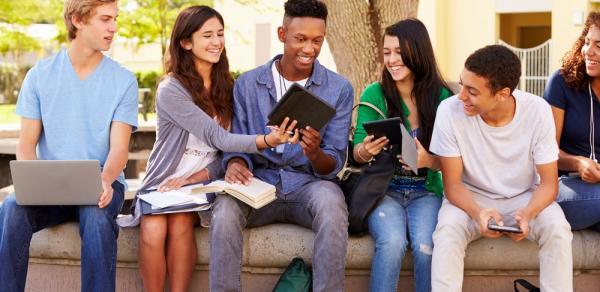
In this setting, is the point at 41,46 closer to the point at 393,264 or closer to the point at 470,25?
the point at 470,25

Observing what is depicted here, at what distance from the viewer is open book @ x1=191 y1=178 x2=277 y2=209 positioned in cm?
464

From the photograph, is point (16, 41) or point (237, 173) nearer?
point (237, 173)

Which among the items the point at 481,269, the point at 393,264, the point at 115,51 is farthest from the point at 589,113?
the point at 115,51

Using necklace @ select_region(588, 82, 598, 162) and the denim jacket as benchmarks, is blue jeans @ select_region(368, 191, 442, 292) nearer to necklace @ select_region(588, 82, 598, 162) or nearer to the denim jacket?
the denim jacket

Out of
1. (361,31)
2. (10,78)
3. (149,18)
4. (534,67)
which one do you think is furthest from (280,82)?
(10,78)

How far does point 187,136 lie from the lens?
514 cm

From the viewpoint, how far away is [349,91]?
5176 millimetres

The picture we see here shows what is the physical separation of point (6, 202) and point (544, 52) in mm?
19123

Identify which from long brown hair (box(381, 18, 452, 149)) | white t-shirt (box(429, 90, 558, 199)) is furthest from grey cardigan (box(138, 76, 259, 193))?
white t-shirt (box(429, 90, 558, 199))

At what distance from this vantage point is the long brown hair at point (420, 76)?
17.0 feet

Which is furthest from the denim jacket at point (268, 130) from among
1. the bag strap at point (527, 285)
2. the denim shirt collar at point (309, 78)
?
the bag strap at point (527, 285)

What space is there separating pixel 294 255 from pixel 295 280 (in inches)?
10.0

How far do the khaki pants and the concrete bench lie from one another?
21cm

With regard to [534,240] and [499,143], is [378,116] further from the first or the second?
[534,240]
